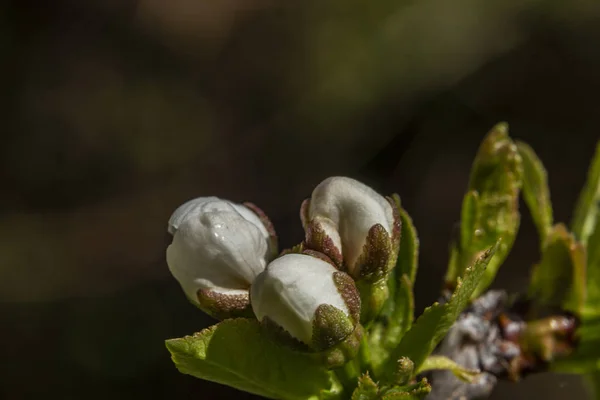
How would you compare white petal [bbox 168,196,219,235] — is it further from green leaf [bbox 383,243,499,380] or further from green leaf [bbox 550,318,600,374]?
green leaf [bbox 550,318,600,374]

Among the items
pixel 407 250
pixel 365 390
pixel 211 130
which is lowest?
pixel 211 130

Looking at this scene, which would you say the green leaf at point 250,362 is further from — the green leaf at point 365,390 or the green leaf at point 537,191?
the green leaf at point 537,191

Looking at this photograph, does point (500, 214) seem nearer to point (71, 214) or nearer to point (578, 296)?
point (578, 296)

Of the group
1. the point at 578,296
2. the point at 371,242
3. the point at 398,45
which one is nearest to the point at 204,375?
the point at 371,242

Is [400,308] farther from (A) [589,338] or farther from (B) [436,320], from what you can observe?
(A) [589,338]

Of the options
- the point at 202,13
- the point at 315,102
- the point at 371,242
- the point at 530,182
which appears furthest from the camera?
the point at 202,13

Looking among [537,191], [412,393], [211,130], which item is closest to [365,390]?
[412,393]

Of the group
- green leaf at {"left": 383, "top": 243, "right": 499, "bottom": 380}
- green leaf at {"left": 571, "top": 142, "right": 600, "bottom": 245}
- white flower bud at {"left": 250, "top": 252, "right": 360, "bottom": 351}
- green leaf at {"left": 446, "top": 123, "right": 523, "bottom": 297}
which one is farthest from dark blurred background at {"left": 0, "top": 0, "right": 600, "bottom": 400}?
white flower bud at {"left": 250, "top": 252, "right": 360, "bottom": 351}
